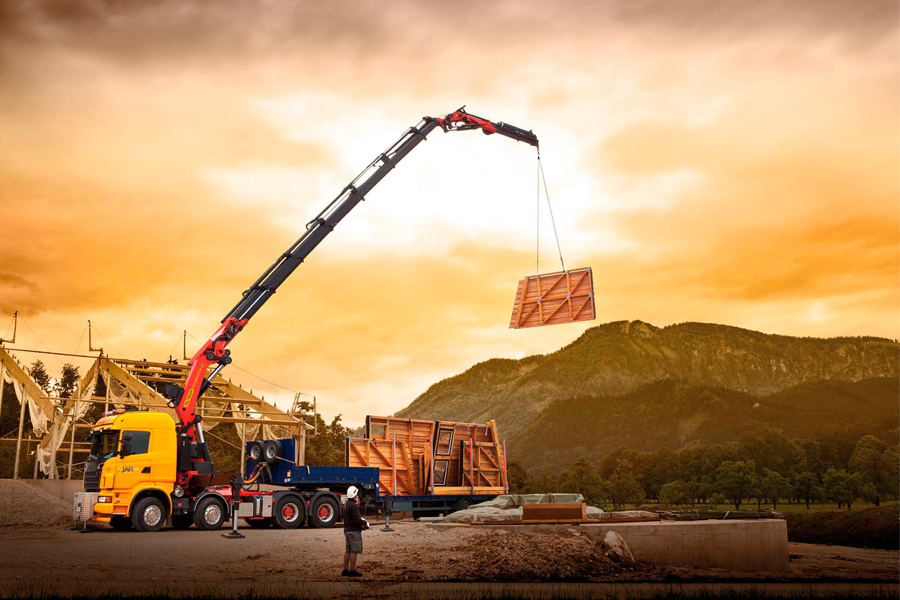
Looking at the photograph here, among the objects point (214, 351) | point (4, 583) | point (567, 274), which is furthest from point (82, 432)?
point (4, 583)

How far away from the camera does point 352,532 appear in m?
15.4

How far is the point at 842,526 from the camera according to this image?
50.2 m

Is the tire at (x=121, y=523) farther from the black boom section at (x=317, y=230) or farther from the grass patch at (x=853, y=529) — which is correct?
the grass patch at (x=853, y=529)

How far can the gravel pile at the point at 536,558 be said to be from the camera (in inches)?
680

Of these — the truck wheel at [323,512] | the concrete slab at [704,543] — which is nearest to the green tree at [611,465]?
the truck wheel at [323,512]

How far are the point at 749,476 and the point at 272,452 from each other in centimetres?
7921

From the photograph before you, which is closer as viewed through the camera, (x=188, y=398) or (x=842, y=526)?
(x=188, y=398)

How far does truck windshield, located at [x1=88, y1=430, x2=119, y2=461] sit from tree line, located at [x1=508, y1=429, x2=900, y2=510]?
167 ft

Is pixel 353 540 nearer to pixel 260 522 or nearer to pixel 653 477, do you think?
pixel 260 522

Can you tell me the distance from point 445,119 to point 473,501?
15.6 meters

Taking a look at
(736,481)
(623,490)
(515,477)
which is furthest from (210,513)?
(623,490)

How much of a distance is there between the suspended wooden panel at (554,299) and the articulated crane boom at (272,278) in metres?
7.51

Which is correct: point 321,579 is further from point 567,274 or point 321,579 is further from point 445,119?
point 445,119

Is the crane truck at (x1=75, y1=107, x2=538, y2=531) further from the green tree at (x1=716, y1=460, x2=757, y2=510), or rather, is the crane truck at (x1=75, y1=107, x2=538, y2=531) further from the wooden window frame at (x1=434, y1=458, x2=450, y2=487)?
the green tree at (x1=716, y1=460, x2=757, y2=510)
